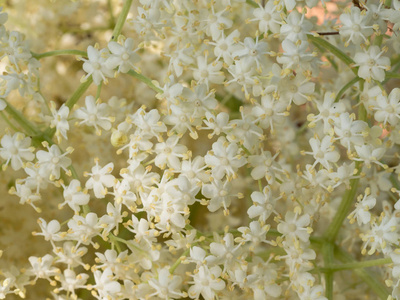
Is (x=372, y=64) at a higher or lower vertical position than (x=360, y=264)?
higher

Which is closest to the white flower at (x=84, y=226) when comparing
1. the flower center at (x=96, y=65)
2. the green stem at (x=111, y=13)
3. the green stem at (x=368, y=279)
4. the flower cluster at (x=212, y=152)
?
the flower cluster at (x=212, y=152)

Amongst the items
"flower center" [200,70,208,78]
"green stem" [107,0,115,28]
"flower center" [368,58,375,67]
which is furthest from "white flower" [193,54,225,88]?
"green stem" [107,0,115,28]

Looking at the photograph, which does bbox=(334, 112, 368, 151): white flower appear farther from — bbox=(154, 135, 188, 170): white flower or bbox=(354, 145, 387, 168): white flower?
bbox=(154, 135, 188, 170): white flower

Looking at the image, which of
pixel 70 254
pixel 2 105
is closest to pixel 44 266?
pixel 70 254

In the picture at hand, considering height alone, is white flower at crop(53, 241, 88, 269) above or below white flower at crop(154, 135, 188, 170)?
below

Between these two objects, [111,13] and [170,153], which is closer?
[170,153]

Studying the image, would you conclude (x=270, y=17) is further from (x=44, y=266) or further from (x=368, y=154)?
(x=44, y=266)

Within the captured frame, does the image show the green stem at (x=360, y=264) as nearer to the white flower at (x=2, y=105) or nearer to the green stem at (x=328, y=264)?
the green stem at (x=328, y=264)
